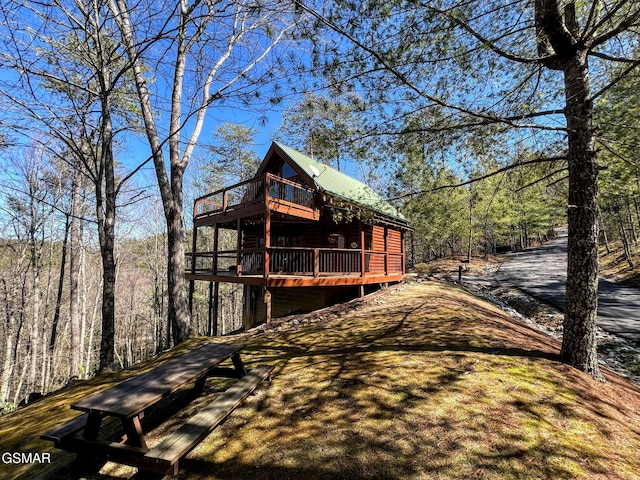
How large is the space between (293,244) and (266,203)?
219 inches

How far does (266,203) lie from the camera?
9.66m

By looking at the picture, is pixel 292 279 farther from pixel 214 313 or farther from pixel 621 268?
pixel 621 268

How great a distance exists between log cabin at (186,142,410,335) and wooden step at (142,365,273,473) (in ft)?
19.1

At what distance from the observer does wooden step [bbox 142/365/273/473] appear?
2249 mm

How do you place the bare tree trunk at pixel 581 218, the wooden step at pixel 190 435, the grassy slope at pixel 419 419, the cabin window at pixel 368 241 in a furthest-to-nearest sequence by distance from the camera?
the cabin window at pixel 368 241 → the bare tree trunk at pixel 581 218 → the grassy slope at pixel 419 419 → the wooden step at pixel 190 435

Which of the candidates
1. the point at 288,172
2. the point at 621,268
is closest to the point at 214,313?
the point at 288,172

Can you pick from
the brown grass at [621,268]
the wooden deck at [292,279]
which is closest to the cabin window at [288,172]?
the wooden deck at [292,279]

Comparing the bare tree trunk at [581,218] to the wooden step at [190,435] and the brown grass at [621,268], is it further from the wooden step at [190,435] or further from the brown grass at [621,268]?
the brown grass at [621,268]

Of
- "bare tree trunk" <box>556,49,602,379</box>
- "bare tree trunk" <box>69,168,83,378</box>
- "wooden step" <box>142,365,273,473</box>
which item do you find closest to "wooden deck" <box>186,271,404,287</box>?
"wooden step" <box>142,365,273,473</box>

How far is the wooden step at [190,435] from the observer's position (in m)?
2.25

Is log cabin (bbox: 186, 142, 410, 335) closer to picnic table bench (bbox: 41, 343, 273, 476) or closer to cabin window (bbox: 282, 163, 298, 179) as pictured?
cabin window (bbox: 282, 163, 298, 179)

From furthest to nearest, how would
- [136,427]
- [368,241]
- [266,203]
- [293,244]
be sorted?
[368,241] → [293,244] → [266,203] → [136,427]

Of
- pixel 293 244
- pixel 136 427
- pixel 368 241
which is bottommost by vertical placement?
pixel 136 427

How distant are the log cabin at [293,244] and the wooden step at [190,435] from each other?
229 inches
